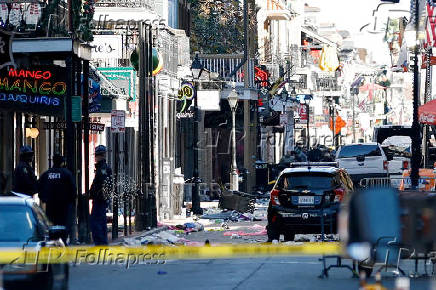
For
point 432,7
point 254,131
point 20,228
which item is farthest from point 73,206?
point 254,131

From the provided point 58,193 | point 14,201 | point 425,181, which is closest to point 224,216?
point 425,181

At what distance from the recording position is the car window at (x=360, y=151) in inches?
1630

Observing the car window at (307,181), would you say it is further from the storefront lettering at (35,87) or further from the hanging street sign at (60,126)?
the hanging street sign at (60,126)

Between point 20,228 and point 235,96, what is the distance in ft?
104

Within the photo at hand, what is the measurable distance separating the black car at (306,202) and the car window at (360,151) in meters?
17.6

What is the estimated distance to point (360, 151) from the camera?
41.5m

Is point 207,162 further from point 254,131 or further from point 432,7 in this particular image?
point 432,7

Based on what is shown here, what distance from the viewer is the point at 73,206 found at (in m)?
20.5

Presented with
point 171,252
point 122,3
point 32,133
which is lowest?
point 171,252

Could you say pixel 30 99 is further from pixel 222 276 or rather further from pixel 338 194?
pixel 222 276

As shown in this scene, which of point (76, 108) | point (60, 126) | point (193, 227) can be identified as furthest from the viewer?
point (60, 126)

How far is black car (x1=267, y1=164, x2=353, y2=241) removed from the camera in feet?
77.0

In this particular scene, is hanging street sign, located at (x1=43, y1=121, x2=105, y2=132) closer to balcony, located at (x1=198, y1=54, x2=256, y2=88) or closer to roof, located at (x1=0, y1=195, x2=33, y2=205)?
roof, located at (x1=0, y1=195, x2=33, y2=205)

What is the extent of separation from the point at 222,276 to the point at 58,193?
15.3 ft
